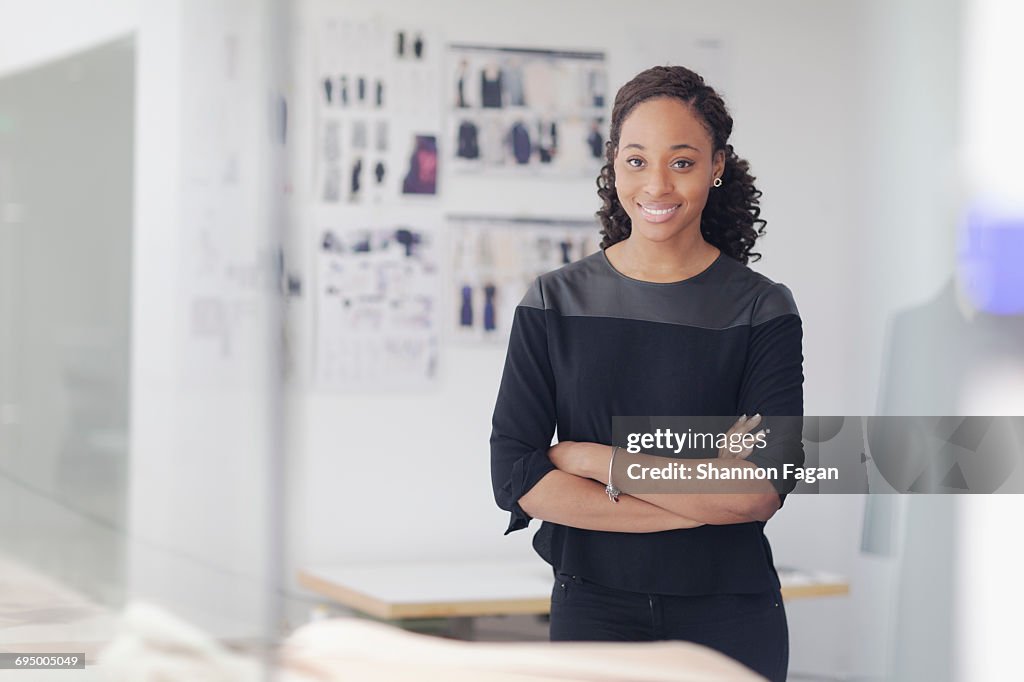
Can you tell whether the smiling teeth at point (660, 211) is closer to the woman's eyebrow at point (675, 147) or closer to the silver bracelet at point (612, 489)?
the woman's eyebrow at point (675, 147)

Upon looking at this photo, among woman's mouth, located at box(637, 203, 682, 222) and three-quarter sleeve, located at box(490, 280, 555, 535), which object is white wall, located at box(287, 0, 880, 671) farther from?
three-quarter sleeve, located at box(490, 280, 555, 535)

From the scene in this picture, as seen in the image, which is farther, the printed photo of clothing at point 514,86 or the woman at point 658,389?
the printed photo of clothing at point 514,86

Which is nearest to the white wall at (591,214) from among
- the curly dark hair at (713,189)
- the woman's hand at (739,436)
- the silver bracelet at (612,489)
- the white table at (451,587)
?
the white table at (451,587)

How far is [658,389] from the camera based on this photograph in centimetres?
162

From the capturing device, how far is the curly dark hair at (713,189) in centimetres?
170

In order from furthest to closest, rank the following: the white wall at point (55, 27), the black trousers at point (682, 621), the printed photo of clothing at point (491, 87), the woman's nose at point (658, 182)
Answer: the printed photo of clothing at point (491, 87) < the white wall at point (55, 27) < the woman's nose at point (658, 182) < the black trousers at point (682, 621)

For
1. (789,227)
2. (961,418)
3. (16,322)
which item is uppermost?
(789,227)

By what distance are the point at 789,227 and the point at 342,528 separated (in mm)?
1203

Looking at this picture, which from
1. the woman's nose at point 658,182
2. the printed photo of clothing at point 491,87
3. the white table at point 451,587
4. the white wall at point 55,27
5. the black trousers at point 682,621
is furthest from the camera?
the printed photo of clothing at point 491,87

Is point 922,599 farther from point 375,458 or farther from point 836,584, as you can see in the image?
point 375,458

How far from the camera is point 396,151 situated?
2.65 metres

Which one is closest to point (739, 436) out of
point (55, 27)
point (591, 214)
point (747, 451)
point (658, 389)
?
point (747, 451)

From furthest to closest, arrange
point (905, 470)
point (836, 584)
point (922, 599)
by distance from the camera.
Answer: point (836, 584), point (922, 599), point (905, 470)

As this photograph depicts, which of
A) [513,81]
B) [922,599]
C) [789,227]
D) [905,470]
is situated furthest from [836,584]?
[513,81]
